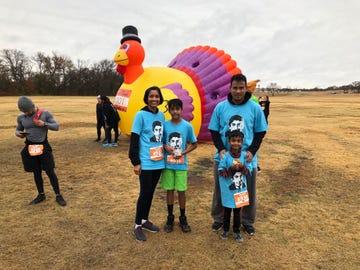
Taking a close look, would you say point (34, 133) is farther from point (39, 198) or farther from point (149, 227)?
point (149, 227)

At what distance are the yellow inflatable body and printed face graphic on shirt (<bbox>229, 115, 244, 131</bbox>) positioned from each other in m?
3.63

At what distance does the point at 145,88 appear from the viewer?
686cm

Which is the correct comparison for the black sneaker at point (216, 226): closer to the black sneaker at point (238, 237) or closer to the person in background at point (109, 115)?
the black sneaker at point (238, 237)

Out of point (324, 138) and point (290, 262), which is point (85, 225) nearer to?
point (290, 262)

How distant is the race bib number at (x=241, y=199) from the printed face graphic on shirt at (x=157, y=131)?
3.44 feet

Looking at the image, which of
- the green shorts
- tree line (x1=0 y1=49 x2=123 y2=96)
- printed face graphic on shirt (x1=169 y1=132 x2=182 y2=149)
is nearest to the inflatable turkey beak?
printed face graphic on shirt (x1=169 y1=132 x2=182 y2=149)

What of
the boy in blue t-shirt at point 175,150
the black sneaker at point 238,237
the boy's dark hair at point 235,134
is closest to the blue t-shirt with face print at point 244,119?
the boy's dark hair at point 235,134

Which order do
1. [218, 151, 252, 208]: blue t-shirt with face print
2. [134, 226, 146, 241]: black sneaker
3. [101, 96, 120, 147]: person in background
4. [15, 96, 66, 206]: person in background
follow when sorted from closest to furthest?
1. [218, 151, 252, 208]: blue t-shirt with face print
2. [134, 226, 146, 241]: black sneaker
3. [15, 96, 66, 206]: person in background
4. [101, 96, 120, 147]: person in background

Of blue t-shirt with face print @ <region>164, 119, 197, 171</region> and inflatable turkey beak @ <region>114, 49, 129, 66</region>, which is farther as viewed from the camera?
inflatable turkey beak @ <region>114, 49, 129, 66</region>

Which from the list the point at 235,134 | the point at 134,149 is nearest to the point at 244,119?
the point at 235,134

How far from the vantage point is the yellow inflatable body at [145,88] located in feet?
22.4

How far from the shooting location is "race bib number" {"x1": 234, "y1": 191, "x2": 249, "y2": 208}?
10.1ft

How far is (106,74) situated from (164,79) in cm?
5124

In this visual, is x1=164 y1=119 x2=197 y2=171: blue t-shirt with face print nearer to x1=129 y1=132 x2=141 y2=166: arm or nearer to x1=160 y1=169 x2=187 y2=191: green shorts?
x1=160 y1=169 x2=187 y2=191: green shorts
